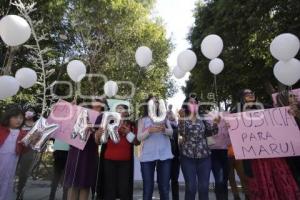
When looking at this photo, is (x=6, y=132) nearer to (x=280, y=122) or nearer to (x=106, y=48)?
(x=280, y=122)

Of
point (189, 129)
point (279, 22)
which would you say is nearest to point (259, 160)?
point (189, 129)

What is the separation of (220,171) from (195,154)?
1038 millimetres

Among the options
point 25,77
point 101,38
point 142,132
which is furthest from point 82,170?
point 101,38

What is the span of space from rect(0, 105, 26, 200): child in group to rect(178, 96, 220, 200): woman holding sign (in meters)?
2.21

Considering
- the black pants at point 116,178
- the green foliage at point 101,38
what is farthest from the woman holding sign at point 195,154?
the green foliage at point 101,38

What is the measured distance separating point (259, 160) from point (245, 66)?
44.1ft

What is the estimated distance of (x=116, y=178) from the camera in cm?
567

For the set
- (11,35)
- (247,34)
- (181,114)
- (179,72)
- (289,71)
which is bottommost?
(181,114)

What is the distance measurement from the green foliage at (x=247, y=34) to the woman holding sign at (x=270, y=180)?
11124mm

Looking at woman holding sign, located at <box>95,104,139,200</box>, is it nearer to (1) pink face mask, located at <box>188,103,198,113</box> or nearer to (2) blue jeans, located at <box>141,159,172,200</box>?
(2) blue jeans, located at <box>141,159,172,200</box>

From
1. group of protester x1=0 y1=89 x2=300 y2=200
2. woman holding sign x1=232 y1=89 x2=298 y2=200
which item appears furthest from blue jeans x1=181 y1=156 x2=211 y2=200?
woman holding sign x1=232 y1=89 x2=298 y2=200

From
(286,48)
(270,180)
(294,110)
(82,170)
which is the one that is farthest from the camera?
(82,170)

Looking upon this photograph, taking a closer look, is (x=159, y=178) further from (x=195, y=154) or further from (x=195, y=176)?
(x=195, y=154)

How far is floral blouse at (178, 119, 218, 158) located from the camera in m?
5.65
